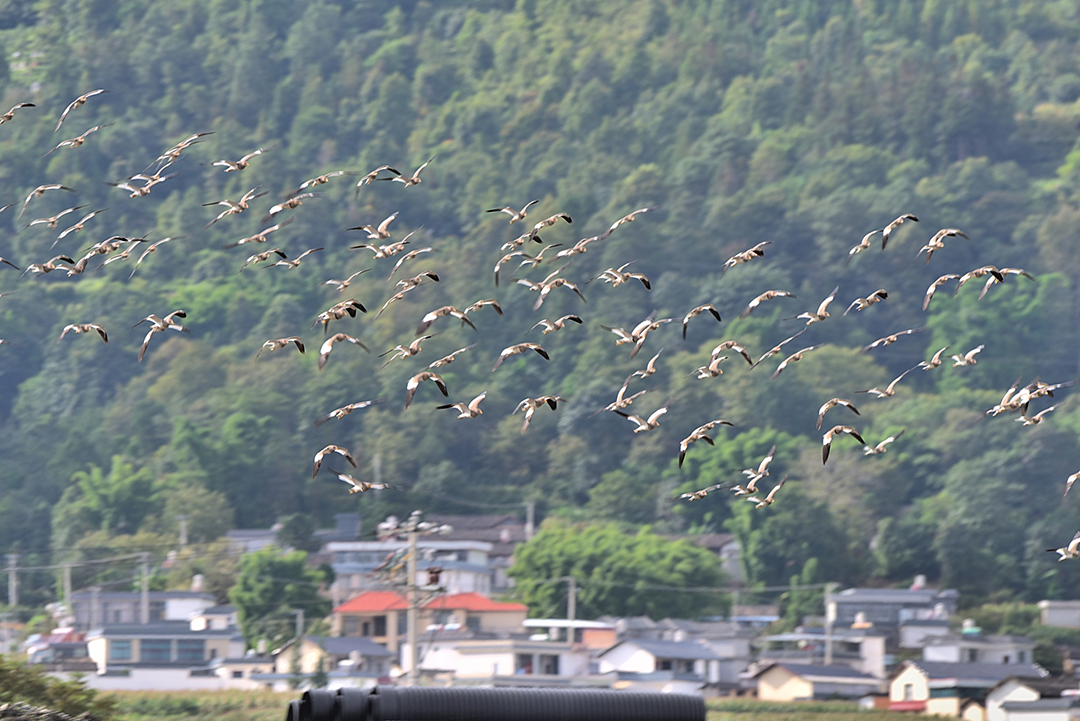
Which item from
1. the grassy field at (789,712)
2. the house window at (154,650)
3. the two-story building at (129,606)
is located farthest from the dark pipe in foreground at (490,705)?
the two-story building at (129,606)

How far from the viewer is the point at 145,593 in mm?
68750

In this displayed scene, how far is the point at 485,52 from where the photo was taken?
534 feet

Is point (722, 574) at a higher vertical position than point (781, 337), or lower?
lower

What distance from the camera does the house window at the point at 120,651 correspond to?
2429 inches

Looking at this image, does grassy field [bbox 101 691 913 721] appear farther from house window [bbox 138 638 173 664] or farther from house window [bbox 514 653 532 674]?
house window [bbox 138 638 173 664]

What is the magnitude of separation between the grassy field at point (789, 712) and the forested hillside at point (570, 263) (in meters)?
29.9

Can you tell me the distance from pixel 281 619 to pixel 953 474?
41.7m

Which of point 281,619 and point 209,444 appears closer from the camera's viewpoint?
point 281,619

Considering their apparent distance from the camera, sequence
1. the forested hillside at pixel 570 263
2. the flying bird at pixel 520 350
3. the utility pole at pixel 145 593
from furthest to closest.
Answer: the forested hillside at pixel 570 263 < the utility pole at pixel 145 593 < the flying bird at pixel 520 350

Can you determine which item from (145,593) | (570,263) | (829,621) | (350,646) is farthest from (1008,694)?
(570,263)

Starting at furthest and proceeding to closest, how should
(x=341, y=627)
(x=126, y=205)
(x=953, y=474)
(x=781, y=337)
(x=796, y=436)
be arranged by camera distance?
1. (x=126, y=205)
2. (x=781, y=337)
3. (x=796, y=436)
4. (x=953, y=474)
5. (x=341, y=627)

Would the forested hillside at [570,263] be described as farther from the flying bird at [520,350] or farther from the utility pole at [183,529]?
the flying bird at [520,350]

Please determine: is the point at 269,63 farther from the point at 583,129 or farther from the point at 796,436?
the point at 796,436

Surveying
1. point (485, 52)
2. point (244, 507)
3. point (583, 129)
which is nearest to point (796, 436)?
point (244, 507)
